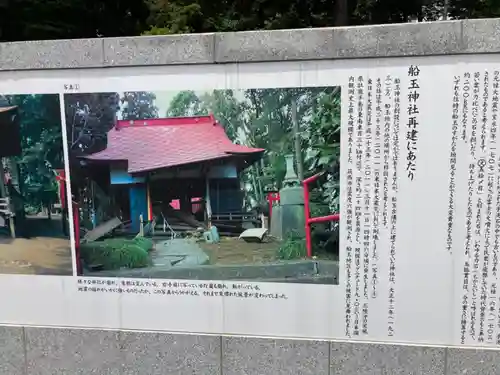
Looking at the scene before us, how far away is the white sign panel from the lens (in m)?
3.00

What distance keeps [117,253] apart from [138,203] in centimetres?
41

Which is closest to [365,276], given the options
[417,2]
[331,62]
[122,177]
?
[331,62]

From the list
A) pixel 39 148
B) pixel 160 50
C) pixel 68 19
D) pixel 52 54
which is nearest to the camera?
pixel 160 50

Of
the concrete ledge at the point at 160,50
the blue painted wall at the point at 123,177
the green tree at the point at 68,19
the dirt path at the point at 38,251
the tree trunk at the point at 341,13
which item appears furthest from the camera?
the tree trunk at the point at 341,13

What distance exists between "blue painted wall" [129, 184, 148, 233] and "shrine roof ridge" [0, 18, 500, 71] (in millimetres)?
871

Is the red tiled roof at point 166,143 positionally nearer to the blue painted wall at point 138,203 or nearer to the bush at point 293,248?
the blue painted wall at point 138,203

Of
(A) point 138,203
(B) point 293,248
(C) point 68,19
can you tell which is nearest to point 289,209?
(B) point 293,248

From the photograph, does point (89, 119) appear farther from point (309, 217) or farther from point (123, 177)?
point (309, 217)

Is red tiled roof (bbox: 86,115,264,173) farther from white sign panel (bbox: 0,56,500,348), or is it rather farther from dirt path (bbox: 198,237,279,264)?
dirt path (bbox: 198,237,279,264)

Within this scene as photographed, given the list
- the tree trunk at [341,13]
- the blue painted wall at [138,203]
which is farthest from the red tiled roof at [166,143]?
the tree trunk at [341,13]

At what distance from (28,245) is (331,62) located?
8.48 feet

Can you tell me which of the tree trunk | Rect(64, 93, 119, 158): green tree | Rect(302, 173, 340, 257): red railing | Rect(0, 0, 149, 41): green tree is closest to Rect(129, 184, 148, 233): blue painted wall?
Rect(64, 93, 119, 158): green tree

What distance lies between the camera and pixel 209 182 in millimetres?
3309

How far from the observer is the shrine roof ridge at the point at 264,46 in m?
2.89
